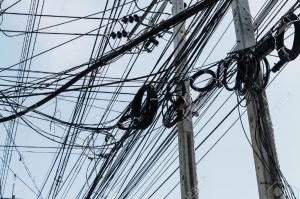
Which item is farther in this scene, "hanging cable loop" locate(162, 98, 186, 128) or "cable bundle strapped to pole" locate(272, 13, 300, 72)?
"hanging cable loop" locate(162, 98, 186, 128)

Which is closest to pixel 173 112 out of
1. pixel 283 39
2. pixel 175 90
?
pixel 175 90

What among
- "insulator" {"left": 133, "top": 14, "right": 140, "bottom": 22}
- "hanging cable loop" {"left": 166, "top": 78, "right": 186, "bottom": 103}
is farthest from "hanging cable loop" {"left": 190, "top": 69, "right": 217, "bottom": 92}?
"insulator" {"left": 133, "top": 14, "right": 140, "bottom": 22}

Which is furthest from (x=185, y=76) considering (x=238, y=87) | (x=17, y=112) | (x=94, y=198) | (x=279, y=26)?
(x=94, y=198)

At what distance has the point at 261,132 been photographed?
485 centimetres

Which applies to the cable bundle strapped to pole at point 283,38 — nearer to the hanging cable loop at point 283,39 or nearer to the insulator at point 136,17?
the hanging cable loop at point 283,39

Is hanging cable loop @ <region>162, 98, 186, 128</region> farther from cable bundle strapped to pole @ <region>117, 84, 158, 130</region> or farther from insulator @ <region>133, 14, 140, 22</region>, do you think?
insulator @ <region>133, 14, 140, 22</region>

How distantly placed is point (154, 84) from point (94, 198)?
10.4 feet

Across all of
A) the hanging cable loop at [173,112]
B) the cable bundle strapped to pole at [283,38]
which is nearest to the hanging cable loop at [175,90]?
the hanging cable loop at [173,112]

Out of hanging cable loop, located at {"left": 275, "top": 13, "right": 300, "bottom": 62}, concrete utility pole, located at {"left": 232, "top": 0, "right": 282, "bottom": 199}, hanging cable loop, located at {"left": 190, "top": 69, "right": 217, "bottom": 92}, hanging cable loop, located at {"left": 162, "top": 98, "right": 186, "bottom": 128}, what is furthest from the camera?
hanging cable loop, located at {"left": 162, "top": 98, "right": 186, "bottom": 128}

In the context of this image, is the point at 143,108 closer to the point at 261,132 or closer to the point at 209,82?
the point at 209,82

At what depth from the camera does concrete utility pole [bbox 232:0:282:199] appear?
462cm

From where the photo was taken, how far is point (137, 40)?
4348mm

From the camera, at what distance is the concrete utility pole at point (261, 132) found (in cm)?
462

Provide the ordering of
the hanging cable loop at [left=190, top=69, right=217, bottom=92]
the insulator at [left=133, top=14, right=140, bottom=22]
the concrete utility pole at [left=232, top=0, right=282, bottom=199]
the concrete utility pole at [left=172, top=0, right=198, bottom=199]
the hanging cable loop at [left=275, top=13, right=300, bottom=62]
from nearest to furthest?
1. the hanging cable loop at [left=275, top=13, right=300, bottom=62]
2. the concrete utility pole at [left=232, top=0, right=282, bottom=199]
3. the hanging cable loop at [left=190, top=69, right=217, bottom=92]
4. the concrete utility pole at [left=172, top=0, right=198, bottom=199]
5. the insulator at [left=133, top=14, right=140, bottom=22]
